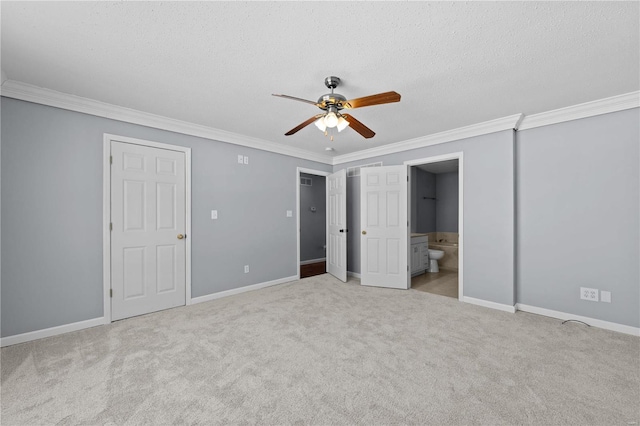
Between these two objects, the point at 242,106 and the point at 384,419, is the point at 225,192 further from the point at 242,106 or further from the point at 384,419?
the point at 384,419

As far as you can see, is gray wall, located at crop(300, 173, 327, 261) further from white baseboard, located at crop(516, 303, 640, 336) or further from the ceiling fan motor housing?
white baseboard, located at crop(516, 303, 640, 336)

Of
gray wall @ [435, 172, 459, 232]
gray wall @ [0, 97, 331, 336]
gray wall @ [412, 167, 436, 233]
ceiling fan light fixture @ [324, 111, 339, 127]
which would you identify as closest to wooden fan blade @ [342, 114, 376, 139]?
ceiling fan light fixture @ [324, 111, 339, 127]

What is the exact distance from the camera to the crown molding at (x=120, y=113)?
8.23 ft

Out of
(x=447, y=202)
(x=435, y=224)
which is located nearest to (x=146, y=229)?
(x=435, y=224)

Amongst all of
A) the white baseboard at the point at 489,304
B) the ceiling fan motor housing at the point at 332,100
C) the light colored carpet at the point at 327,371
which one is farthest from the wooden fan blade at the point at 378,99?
the white baseboard at the point at 489,304

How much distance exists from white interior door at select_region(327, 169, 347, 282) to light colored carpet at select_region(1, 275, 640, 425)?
173cm

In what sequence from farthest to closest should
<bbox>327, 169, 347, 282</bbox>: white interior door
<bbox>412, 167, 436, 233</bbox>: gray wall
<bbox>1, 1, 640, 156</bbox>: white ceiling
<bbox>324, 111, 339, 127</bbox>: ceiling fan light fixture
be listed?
<bbox>412, 167, 436, 233</bbox>: gray wall
<bbox>327, 169, 347, 282</bbox>: white interior door
<bbox>324, 111, 339, 127</bbox>: ceiling fan light fixture
<bbox>1, 1, 640, 156</bbox>: white ceiling

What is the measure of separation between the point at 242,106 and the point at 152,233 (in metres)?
Result: 1.89

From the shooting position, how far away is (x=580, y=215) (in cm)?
300

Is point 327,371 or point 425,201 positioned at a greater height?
point 425,201

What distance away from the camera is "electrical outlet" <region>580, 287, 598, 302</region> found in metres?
2.91

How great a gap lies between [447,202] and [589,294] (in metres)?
3.77

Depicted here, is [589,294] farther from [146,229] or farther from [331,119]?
[146,229]

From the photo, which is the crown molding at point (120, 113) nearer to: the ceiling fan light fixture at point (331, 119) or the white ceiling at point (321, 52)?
the white ceiling at point (321, 52)
